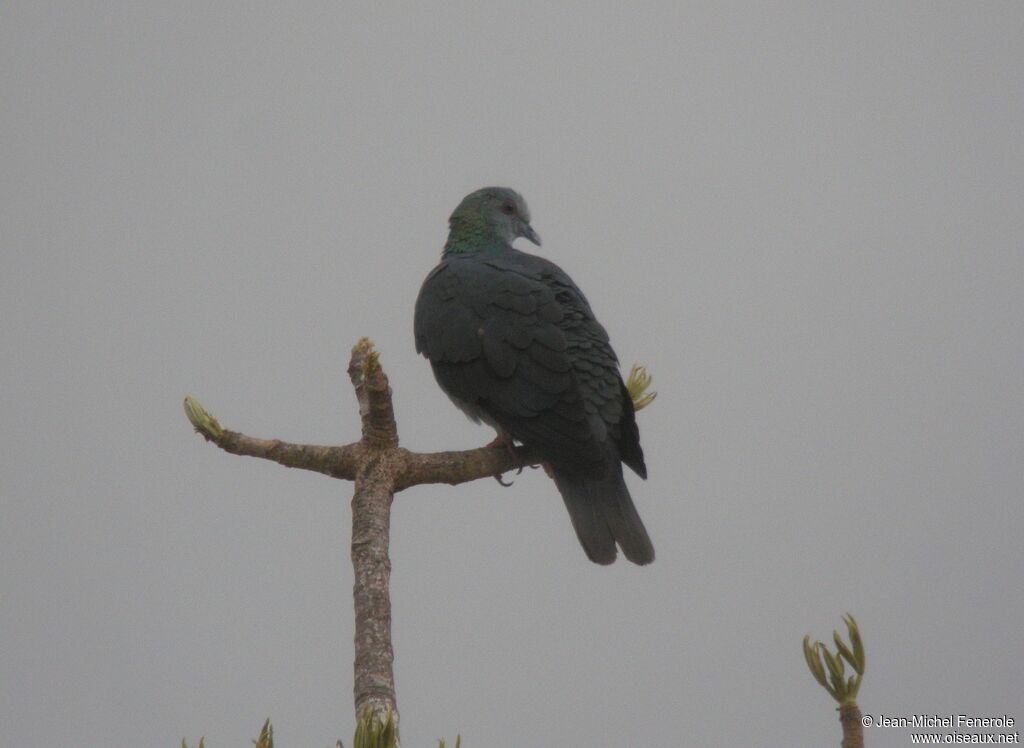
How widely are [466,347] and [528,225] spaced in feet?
5.74

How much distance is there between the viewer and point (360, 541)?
2516 mm

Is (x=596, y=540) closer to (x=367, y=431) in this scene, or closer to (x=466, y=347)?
(x=466, y=347)

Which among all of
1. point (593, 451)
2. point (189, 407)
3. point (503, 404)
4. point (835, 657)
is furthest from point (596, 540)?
point (835, 657)

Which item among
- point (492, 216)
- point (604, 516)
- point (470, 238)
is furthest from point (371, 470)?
point (492, 216)

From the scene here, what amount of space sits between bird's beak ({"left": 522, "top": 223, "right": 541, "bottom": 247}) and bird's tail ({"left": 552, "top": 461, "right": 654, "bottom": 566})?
6.63 ft

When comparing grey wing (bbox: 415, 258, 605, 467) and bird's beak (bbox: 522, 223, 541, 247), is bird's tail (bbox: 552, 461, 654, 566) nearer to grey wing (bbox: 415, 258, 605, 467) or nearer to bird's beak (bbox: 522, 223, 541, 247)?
grey wing (bbox: 415, 258, 605, 467)

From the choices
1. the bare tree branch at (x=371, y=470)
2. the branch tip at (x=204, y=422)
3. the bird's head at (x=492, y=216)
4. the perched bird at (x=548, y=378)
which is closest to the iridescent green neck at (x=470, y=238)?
the bird's head at (x=492, y=216)

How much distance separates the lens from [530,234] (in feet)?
19.5

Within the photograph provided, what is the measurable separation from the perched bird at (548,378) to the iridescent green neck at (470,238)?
2.51 ft

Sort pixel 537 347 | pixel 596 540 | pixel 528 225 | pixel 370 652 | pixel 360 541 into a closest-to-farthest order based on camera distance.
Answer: pixel 370 652 < pixel 360 541 < pixel 596 540 < pixel 537 347 < pixel 528 225

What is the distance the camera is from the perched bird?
4074 millimetres

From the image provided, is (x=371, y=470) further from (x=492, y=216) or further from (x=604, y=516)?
(x=492, y=216)

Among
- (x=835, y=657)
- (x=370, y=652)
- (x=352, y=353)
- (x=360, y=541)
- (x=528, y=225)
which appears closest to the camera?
(x=835, y=657)

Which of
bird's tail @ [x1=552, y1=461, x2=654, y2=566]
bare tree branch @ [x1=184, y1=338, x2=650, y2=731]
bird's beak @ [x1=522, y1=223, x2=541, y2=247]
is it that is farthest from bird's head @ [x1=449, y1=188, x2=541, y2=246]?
bare tree branch @ [x1=184, y1=338, x2=650, y2=731]
